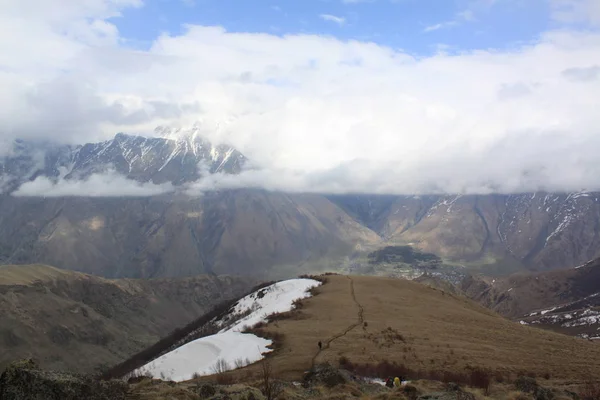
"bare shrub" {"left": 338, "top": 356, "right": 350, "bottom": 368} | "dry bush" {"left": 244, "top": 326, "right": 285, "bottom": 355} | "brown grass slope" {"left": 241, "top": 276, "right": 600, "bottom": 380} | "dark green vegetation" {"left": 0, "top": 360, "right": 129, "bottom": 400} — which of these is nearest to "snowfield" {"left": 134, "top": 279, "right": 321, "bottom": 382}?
"dry bush" {"left": 244, "top": 326, "right": 285, "bottom": 355}

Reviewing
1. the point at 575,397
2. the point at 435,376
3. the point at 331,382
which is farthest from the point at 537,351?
the point at 331,382

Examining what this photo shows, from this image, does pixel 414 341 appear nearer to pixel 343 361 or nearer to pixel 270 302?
pixel 343 361

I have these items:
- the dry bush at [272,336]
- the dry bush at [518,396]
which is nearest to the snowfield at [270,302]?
the dry bush at [272,336]

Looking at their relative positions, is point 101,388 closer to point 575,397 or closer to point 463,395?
point 463,395

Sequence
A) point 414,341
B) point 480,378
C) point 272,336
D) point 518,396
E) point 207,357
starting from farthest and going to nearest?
point 272,336 → point 207,357 → point 414,341 → point 480,378 → point 518,396

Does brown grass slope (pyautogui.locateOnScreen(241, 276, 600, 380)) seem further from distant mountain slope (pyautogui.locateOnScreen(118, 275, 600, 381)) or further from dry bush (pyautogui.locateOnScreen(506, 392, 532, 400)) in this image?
dry bush (pyautogui.locateOnScreen(506, 392, 532, 400))

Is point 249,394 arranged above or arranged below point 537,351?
above

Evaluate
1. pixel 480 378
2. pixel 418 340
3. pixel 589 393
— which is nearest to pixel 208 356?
pixel 418 340

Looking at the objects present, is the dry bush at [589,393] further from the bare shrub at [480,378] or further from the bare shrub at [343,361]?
the bare shrub at [343,361]
